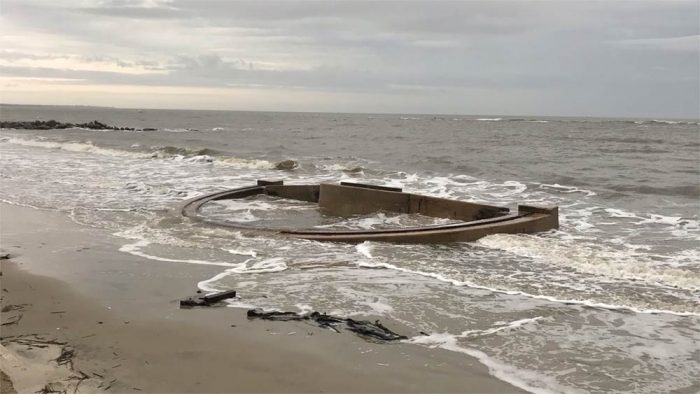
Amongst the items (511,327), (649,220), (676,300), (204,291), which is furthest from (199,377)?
(649,220)

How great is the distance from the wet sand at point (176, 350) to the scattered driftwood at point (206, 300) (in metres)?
0.12

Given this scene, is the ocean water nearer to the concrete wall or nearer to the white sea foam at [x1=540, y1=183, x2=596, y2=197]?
the white sea foam at [x1=540, y1=183, x2=596, y2=197]

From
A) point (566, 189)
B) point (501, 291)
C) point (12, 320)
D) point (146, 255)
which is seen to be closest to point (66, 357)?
→ point (12, 320)

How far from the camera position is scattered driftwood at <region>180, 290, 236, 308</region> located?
19.5 ft

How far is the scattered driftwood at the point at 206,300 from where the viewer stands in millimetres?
5945

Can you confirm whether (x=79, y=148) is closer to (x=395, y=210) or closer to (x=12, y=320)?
(x=395, y=210)

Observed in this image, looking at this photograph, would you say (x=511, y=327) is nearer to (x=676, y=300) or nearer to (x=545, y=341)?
(x=545, y=341)

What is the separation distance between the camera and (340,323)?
5520 millimetres

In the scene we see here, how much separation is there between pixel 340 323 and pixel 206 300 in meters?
1.42

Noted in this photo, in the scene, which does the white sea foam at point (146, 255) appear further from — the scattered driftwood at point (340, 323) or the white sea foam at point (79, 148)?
the white sea foam at point (79, 148)

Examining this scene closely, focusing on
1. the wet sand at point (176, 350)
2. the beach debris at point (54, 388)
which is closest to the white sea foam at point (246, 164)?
the wet sand at point (176, 350)

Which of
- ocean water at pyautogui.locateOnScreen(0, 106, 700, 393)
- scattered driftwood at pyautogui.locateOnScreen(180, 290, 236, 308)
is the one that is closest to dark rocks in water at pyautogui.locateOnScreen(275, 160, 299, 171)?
ocean water at pyautogui.locateOnScreen(0, 106, 700, 393)

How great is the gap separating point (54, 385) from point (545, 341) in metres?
3.82

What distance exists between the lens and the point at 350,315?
19.1ft
